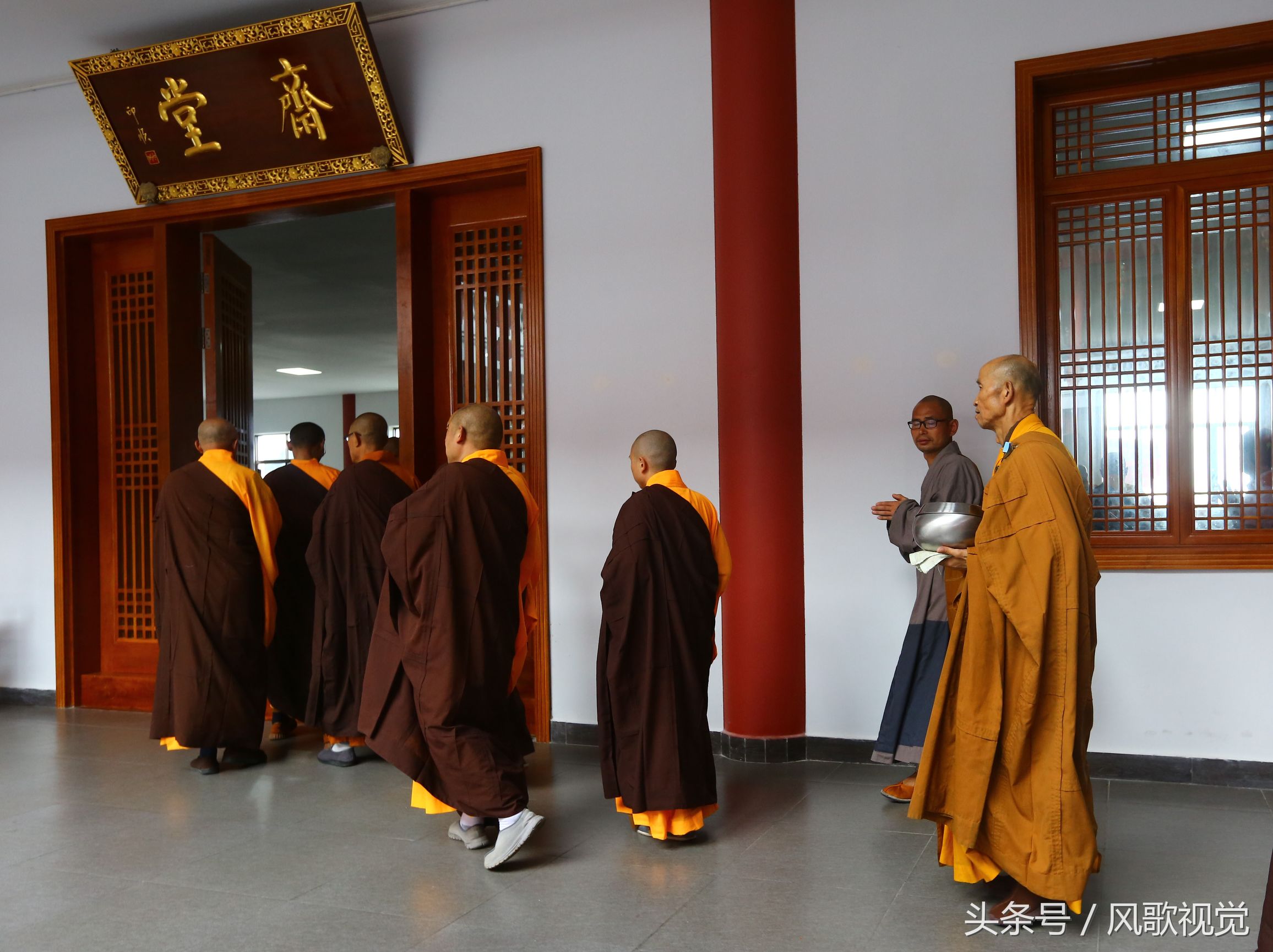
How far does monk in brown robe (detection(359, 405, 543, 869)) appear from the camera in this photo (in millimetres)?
3234

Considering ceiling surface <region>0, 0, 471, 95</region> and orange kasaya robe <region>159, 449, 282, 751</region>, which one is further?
ceiling surface <region>0, 0, 471, 95</region>

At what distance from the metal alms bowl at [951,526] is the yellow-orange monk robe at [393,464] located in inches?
98.7

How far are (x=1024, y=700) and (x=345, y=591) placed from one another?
2.98 m

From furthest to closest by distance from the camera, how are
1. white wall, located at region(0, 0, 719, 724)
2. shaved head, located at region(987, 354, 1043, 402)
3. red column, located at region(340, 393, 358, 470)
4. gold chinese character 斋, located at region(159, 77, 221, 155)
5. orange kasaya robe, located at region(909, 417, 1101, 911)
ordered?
red column, located at region(340, 393, 358, 470) < gold chinese character 斋, located at region(159, 77, 221, 155) < white wall, located at region(0, 0, 719, 724) < shaved head, located at region(987, 354, 1043, 402) < orange kasaya robe, located at region(909, 417, 1101, 911)

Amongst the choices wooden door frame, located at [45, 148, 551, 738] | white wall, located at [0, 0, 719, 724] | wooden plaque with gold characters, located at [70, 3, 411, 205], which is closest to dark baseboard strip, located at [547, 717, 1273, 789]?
white wall, located at [0, 0, 719, 724]

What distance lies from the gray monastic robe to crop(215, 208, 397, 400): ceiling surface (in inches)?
149

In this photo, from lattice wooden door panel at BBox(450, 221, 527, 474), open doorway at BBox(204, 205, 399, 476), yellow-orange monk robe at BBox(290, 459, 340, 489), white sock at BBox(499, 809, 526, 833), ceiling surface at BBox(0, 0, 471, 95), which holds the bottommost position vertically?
white sock at BBox(499, 809, 526, 833)

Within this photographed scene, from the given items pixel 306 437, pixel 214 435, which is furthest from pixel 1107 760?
pixel 214 435

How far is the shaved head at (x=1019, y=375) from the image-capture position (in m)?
2.88

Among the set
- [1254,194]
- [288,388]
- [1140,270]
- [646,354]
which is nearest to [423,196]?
[646,354]

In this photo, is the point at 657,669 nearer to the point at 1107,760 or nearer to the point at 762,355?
the point at 762,355

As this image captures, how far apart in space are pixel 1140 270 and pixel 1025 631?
2.34 meters

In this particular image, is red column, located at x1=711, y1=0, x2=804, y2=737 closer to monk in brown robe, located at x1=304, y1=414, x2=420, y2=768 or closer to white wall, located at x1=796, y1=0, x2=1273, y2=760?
white wall, located at x1=796, y1=0, x2=1273, y2=760

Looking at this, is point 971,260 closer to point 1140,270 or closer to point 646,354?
point 1140,270
